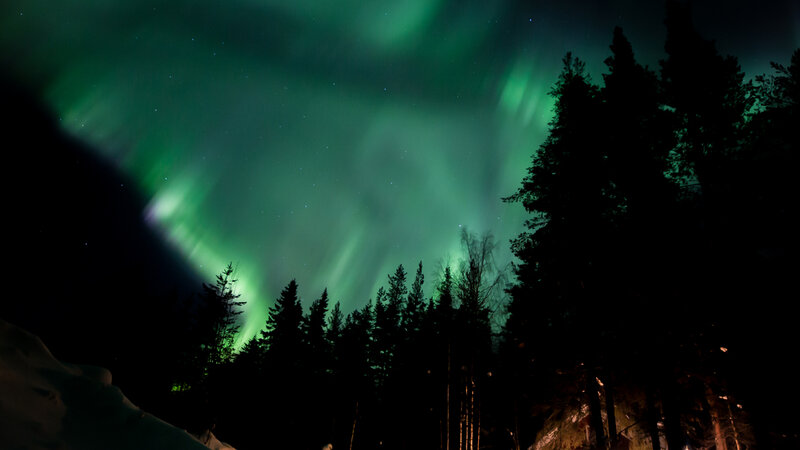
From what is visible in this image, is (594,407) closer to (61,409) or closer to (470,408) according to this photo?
(470,408)

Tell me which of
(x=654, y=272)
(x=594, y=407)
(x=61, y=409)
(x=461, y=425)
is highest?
(x=654, y=272)

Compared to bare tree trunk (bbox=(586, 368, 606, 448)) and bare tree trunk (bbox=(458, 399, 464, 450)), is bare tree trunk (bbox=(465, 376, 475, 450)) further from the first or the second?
bare tree trunk (bbox=(586, 368, 606, 448))

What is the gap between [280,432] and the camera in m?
30.3

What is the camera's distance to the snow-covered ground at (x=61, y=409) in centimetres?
240

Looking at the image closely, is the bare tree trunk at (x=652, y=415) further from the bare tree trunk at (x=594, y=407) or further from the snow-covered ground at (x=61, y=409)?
the snow-covered ground at (x=61, y=409)

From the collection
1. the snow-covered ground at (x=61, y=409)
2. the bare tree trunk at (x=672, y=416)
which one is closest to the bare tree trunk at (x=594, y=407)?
the bare tree trunk at (x=672, y=416)

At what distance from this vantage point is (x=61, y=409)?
2.77 m

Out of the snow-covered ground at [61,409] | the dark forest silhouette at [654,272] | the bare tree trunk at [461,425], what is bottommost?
the snow-covered ground at [61,409]

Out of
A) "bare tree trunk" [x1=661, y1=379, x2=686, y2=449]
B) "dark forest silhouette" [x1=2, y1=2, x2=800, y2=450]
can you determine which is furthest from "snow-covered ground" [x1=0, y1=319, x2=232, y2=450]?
"bare tree trunk" [x1=661, y1=379, x2=686, y2=449]

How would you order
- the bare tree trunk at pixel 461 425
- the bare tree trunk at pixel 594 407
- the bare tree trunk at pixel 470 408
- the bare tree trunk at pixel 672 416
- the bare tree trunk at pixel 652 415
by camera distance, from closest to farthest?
1. the bare tree trunk at pixel 672 416
2. the bare tree trunk at pixel 652 415
3. the bare tree trunk at pixel 594 407
4. the bare tree trunk at pixel 461 425
5. the bare tree trunk at pixel 470 408

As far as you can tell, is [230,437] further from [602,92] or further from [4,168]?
[602,92]

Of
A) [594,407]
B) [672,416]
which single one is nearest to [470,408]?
[594,407]

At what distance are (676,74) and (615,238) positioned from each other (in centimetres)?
882

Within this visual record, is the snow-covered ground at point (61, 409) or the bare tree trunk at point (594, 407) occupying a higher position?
the bare tree trunk at point (594, 407)
